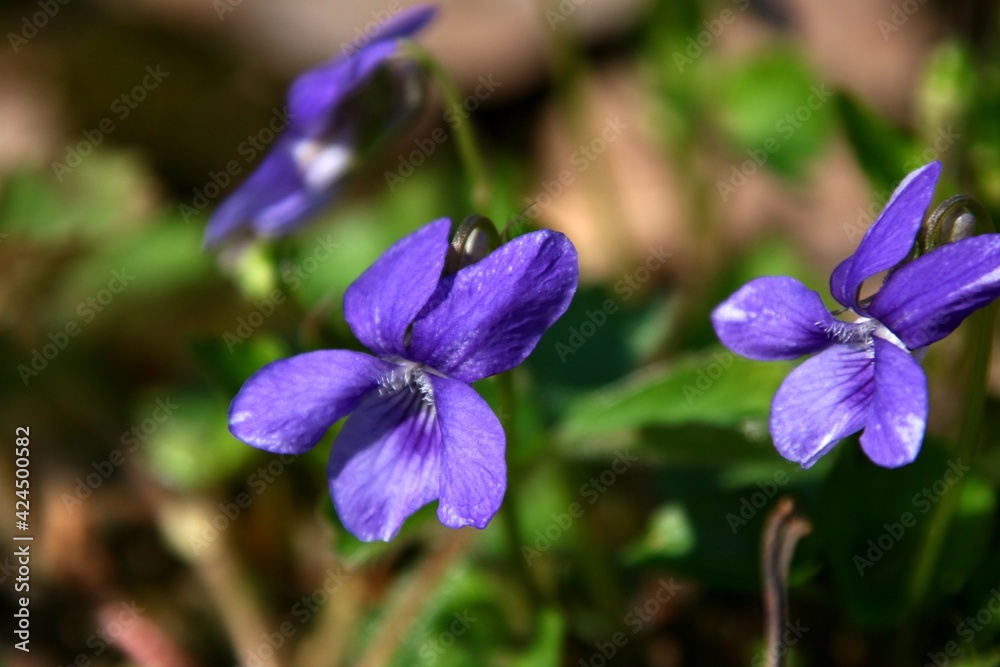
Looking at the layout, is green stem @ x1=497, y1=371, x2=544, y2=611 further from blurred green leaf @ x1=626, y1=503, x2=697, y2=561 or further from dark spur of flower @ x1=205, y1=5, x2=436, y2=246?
dark spur of flower @ x1=205, y1=5, x2=436, y2=246

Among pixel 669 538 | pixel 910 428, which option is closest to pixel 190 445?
pixel 669 538

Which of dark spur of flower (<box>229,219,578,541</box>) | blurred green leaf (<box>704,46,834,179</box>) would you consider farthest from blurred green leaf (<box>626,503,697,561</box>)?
blurred green leaf (<box>704,46,834,179</box>)

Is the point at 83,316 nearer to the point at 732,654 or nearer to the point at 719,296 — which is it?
the point at 719,296

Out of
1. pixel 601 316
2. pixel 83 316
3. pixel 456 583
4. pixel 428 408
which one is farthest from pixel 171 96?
pixel 428 408

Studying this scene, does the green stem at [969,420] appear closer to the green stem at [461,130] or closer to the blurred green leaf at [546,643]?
the blurred green leaf at [546,643]

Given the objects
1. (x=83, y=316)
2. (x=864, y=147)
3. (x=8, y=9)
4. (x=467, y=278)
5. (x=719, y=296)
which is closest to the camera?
(x=467, y=278)
